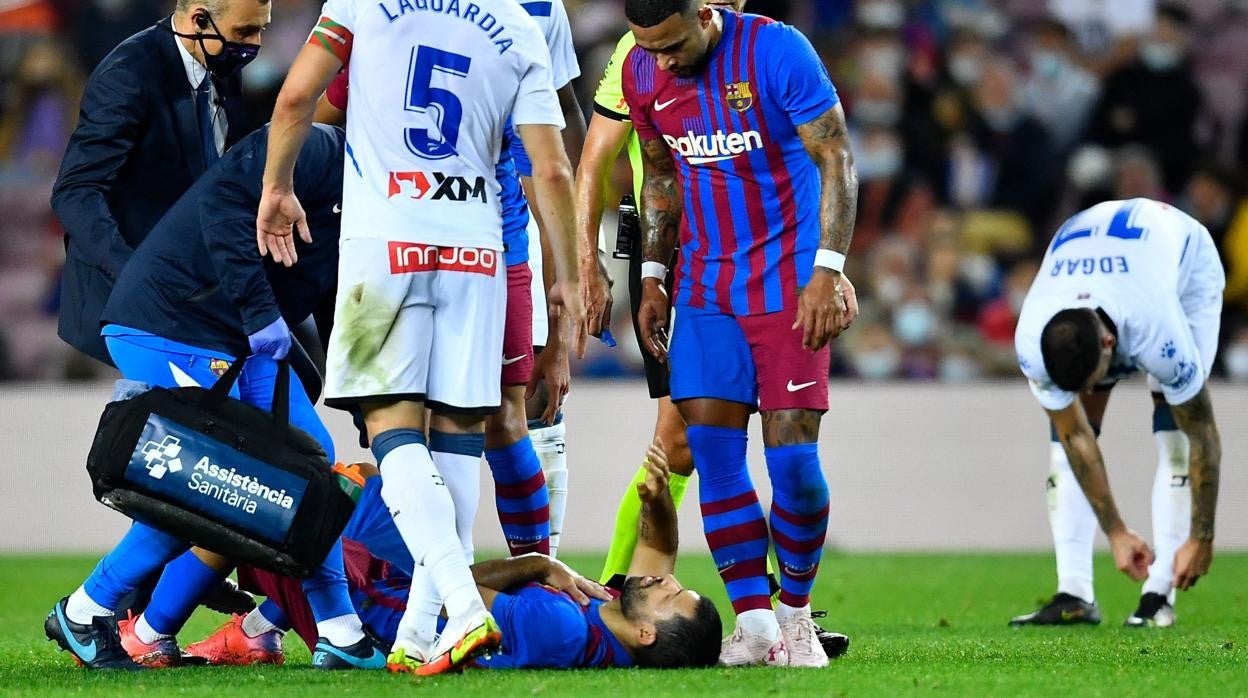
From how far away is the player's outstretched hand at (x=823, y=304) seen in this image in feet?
16.9

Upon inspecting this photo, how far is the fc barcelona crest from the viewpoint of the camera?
5.32 m

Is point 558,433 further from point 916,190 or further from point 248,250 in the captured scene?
point 916,190

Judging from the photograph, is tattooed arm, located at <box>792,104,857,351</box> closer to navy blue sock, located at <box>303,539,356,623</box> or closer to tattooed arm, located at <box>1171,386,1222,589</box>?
navy blue sock, located at <box>303,539,356,623</box>

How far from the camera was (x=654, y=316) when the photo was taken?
588 cm

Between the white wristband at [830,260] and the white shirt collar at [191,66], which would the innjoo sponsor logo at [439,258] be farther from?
the white shirt collar at [191,66]

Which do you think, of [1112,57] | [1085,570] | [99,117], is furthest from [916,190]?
[99,117]

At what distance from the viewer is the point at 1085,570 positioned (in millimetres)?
7453

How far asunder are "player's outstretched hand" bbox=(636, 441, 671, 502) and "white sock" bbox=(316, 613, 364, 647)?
1.12m

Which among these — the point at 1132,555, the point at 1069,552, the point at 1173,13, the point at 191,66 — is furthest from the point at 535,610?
the point at 1173,13

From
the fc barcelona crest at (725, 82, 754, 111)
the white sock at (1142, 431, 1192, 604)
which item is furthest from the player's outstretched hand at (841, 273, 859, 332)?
the white sock at (1142, 431, 1192, 604)

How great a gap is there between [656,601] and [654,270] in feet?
4.00

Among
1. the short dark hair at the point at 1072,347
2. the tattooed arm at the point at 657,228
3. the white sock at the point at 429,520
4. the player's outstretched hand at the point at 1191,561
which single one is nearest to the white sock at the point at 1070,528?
the player's outstretched hand at the point at 1191,561

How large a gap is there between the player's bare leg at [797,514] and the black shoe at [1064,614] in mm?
2090

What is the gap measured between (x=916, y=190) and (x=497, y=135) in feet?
27.5
